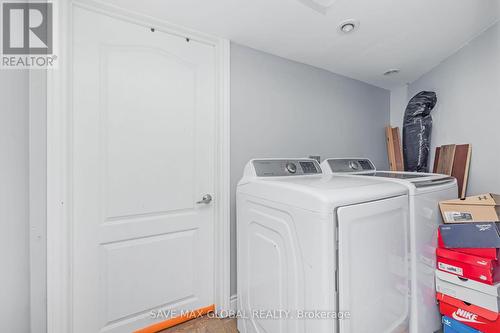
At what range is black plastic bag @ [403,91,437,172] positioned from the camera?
2309mm

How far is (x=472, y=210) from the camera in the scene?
1.38 metres

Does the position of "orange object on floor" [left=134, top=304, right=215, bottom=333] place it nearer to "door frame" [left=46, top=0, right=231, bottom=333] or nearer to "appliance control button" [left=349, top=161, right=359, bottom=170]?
"door frame" [left=46, top=0, right=231, bottom=333]

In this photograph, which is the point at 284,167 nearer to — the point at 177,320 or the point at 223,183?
the point at 223,183

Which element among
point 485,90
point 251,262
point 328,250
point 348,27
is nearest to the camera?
point 328,250

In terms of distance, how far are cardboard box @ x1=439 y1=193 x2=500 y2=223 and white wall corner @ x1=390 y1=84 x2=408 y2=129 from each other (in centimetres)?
173

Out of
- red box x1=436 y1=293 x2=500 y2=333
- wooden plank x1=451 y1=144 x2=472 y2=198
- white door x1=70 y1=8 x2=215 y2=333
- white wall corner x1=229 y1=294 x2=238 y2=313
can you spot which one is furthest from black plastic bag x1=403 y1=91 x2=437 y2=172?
white wall corner x1=229 y1=294 x2=238 y2=313

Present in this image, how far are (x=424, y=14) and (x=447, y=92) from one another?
103 centimetres

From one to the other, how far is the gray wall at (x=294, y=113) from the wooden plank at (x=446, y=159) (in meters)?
0.75

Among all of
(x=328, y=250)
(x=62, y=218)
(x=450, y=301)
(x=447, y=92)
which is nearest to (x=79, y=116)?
(x=62, y=218)

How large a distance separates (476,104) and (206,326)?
8.99ft

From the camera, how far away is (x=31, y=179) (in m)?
1.22

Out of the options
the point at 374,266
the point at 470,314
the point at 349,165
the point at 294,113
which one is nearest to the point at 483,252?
the point at 470,314

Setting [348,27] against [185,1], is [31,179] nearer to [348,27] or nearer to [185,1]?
[185,1]

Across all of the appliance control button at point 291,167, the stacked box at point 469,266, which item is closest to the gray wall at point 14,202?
the appliance control button at point 291,167
